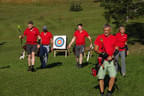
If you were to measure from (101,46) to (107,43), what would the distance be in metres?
0.22

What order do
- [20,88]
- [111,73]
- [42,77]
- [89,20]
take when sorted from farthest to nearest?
[89,20]
[42,77]
[20,88]
[111,73]

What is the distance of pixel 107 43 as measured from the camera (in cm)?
836

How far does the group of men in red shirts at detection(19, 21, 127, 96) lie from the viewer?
27.4 feet

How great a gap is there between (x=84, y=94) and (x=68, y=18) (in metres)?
54.9

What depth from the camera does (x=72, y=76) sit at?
1239cm

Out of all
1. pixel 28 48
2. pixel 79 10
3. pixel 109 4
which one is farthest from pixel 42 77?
pixel 79 10

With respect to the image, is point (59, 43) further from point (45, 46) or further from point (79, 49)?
point (79, 49)

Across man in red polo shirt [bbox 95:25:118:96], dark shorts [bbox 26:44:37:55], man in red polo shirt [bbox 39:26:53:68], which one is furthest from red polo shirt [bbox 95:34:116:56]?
man in red polo shirt [bbox 39:26:53:68]

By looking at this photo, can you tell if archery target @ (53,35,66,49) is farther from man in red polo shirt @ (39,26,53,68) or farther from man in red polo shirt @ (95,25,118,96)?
man in red polo shirt @ (95,25,118,96)

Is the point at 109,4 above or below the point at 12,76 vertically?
above

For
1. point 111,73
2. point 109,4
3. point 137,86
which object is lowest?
point 137,86

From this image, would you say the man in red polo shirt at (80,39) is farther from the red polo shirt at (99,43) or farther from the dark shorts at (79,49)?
the red polo shirt at (99,43)

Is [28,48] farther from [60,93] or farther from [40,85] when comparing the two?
[60,93]

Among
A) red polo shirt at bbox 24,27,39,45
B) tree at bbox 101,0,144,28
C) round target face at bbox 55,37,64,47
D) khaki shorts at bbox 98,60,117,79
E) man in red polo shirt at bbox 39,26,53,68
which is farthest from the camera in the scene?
tree at bbox 101,0,144,28
